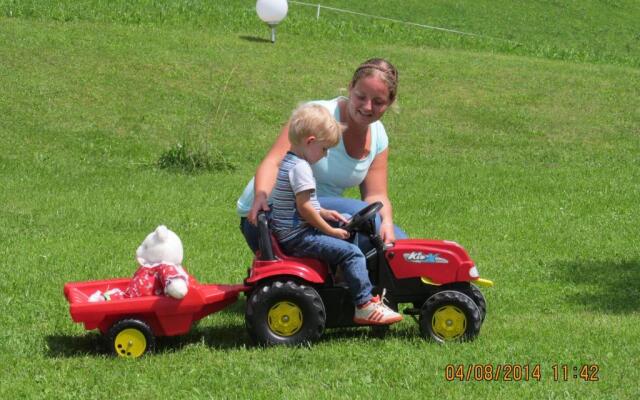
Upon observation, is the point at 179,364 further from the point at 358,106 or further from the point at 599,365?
the point at 599,365

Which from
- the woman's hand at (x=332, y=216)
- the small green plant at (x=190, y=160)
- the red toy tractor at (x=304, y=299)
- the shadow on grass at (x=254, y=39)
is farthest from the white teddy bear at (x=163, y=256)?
the shadow on grass at (x=254, y=39)

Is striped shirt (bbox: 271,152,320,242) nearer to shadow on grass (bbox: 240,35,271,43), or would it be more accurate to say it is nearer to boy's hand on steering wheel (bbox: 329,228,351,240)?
boy's hand on steering wheel (bbox: 329,228,351,240)

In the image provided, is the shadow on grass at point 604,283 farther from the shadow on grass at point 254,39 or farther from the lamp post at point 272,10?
the shadow on grass at point 254,39

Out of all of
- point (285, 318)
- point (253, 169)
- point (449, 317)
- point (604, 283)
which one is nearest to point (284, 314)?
point (285, 318)

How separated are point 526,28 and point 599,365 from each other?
29117 mm

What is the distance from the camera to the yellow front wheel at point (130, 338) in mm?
6039

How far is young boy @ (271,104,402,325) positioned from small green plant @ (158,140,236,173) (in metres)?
8.16

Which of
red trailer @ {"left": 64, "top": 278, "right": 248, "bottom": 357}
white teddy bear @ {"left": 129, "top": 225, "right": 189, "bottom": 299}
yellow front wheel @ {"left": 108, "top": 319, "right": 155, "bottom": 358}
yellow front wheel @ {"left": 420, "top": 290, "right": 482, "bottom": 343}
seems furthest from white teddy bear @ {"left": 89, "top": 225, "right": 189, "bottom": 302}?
yellow front wheel @ {"left": 420, "top": 290, "right": 482, "bottom": 343}

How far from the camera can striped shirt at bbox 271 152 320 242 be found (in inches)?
239

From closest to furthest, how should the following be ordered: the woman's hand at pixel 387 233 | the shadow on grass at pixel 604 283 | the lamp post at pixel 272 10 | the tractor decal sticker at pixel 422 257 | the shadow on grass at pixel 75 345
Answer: the shadow on grass at pixel 75 345 < the tractor decal sticker at pixel 422 257 < the woman's hand at pixel 387 233 < the shadow on grass at pixel 604 283 < the lamp post at pixel 272 10

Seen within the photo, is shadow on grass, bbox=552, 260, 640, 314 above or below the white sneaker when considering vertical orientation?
above

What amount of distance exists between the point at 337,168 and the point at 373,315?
3.31ft

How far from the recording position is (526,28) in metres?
33.8

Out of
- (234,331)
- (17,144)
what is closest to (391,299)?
(234,331)
